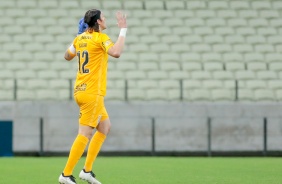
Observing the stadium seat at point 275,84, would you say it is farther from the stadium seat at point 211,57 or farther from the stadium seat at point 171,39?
the stadium seat at point 171,39

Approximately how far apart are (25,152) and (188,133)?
351 centimetres

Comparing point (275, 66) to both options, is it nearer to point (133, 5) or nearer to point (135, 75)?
point (135, 75)

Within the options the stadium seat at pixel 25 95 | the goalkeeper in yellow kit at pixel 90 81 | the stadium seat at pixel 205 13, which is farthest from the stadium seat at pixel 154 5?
the goalkeeper in yellow kit at pixel 90 81

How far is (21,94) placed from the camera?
18188 millimetres

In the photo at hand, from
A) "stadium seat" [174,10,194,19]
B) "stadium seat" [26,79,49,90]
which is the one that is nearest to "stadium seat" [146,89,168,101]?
"stadium seat" [26,79,49,90]

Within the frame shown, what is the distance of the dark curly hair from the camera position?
8.64 meters

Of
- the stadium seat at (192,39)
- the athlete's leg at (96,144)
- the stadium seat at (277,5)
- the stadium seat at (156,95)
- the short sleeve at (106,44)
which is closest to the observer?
the short sleeve at (106,44)
